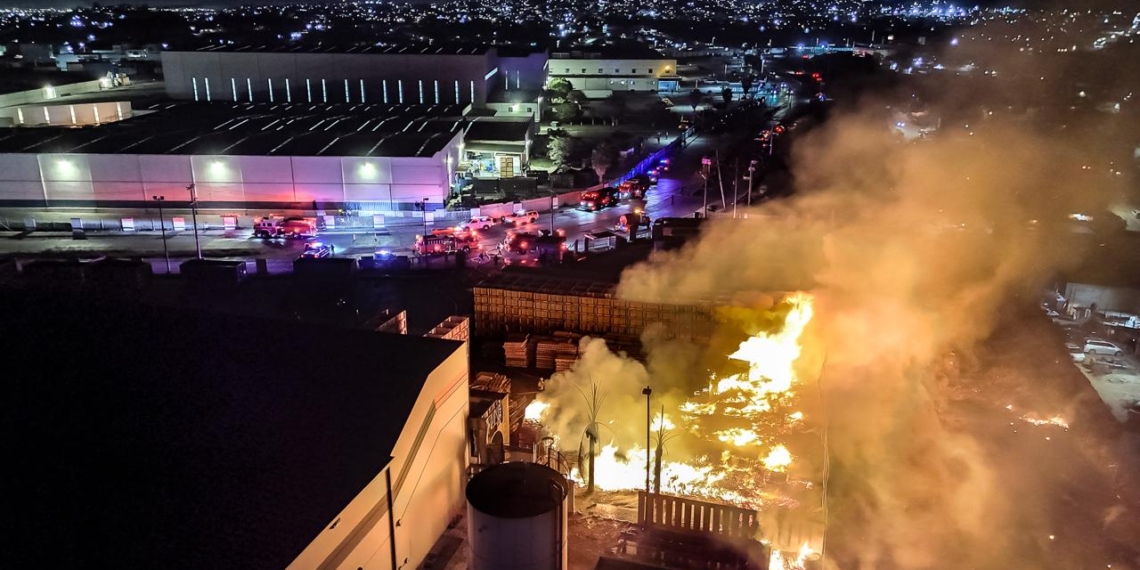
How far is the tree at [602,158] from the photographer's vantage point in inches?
991

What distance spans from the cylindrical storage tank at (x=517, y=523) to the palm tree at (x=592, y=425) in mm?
2208

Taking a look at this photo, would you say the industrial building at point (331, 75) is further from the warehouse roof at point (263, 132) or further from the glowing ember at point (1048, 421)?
the glowing ember at point (1048, 421)

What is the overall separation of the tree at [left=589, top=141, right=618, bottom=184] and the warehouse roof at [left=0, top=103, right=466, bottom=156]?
4889 millimetres

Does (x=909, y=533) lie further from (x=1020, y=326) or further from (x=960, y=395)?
(x=1020, y=326)

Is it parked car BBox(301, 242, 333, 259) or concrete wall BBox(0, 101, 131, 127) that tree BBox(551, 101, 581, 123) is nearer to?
concrete wall BBox(0, 101, 131, 127)

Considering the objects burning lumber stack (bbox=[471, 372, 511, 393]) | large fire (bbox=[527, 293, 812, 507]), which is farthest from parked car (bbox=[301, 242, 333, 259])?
large fire (bbox=[527, 293, 812, 507])

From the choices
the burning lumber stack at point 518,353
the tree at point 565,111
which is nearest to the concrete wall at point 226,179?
the burning lumber stack at point 518,353

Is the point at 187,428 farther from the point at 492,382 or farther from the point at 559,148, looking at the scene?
the point at 559,148

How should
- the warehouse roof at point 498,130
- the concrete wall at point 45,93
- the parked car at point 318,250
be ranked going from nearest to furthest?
the parked car at point 318,250, the warehouse roof at point 498,130, the concrete wall at point 45,93

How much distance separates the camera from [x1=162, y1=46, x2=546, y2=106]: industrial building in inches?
1244

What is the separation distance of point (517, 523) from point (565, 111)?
30.1m

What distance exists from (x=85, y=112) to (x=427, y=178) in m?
16.9

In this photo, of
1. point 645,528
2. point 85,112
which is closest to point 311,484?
point 645,528

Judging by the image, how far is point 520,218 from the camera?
67.3 feet
